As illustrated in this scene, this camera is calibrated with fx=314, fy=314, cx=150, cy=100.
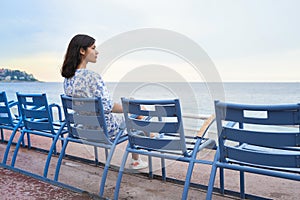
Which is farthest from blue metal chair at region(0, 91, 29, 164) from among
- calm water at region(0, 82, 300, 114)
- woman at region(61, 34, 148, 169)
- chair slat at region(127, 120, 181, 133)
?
chair slat at region(127, 120, 181, 133)

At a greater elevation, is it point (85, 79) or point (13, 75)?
point (13, 75)

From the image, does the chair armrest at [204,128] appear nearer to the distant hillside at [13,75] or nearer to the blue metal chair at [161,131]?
the blue metal chair at [161,131]

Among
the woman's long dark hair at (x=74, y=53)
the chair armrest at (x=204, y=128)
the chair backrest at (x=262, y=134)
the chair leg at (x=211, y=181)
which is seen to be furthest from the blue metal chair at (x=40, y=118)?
the chair backrest at (x=262, y=134)

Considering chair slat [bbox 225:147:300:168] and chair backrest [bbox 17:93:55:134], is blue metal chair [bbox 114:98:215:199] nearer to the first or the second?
chair slat [bbox 225:147:300:168]

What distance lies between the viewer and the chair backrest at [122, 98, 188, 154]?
198cm

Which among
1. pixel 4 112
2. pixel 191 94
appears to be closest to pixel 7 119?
pixel 4 112

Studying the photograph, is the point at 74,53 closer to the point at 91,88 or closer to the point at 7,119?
the point at 91,88

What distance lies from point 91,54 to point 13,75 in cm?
896

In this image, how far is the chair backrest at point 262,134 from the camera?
157 centimetres

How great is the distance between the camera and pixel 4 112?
3463 millimetres

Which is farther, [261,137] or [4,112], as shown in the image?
[4,112]

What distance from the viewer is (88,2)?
22.1ft

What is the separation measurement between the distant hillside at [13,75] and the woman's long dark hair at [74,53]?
7.30 m

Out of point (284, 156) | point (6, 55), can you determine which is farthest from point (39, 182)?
point (6, 55)
